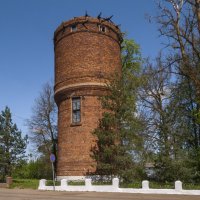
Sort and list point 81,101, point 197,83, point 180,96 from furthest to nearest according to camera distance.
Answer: point 180,96
point 81,101
point 197,83

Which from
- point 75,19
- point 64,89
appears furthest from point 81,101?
point 75,19

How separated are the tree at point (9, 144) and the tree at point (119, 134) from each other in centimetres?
1107

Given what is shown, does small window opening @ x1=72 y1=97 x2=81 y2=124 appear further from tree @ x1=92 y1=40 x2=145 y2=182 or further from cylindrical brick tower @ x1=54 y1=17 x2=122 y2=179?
tree @ x1=92 y1=40 x2=145 y2=182

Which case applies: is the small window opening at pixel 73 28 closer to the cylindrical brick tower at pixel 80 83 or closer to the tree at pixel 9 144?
the cylindrical brick tower at pixel 80 83

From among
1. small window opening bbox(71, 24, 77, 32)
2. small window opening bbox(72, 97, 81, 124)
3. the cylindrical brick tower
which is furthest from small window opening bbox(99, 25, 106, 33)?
small window opening bbox(72, 97, 81, 124)

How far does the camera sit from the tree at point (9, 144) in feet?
105

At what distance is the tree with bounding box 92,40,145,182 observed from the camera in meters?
22.8

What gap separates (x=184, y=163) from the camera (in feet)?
71.2

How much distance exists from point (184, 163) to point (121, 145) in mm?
4223

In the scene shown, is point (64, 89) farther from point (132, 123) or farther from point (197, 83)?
point (197, 83)

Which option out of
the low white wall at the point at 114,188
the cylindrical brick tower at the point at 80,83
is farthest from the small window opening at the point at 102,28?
the low white wall at the point at 114,188

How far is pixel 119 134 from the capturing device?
23438 millimetres

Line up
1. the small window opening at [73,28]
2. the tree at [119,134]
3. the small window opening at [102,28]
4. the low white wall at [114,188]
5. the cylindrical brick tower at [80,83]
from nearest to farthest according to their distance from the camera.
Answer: the low white wall at [114,188] → the tree at [119,134] → the cylindrical brick tower at [80,83] → the small window opening at [73,28] → the small window opening at [102,28]

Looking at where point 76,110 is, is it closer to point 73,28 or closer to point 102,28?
point 73,28
